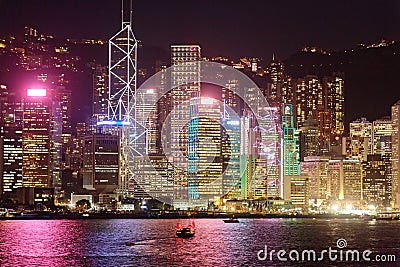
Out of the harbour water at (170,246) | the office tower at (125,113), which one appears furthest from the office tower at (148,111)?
the harbour water at (170,246)

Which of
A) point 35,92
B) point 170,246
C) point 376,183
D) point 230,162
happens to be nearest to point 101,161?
point 35,92

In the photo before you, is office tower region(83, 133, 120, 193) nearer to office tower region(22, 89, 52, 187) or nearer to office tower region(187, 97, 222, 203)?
office tower region(22, 89, 52, 187)

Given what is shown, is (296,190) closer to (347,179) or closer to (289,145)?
(347,179)

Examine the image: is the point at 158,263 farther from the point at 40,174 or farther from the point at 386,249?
the point at 40,174

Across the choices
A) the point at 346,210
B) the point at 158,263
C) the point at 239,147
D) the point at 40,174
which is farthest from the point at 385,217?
the point at 158,263

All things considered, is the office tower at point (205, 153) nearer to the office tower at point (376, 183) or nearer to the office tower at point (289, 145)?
the office tower at point (289, 145)

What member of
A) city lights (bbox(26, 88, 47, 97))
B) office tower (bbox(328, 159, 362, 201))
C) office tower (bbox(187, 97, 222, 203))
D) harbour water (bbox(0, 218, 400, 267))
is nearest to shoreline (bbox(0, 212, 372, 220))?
office tower (bbox(328, 159, 362, 201))
